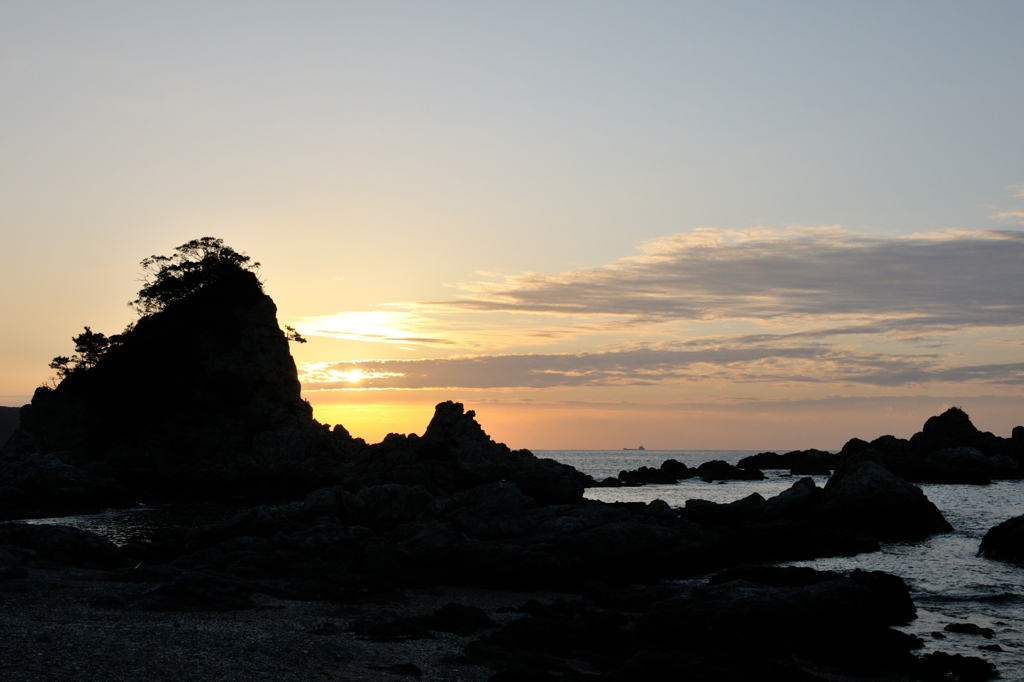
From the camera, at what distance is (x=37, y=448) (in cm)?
9250

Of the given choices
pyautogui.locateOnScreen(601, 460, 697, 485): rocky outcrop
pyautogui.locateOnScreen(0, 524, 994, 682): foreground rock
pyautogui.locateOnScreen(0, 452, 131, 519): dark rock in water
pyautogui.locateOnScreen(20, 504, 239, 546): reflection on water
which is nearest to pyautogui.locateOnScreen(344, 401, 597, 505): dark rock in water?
pyautogui.locateOnScreen(20, 504, 239, 546): reflection on water

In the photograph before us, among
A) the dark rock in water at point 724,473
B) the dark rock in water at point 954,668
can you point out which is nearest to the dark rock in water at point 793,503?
the dark rock in water at point 954,668

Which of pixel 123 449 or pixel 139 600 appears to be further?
pixel 123 449

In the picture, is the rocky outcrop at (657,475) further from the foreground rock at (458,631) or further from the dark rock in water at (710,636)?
the dark rock in water at (710,636)

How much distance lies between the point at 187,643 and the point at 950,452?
108982mm

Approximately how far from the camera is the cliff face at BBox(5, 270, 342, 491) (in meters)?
90.1

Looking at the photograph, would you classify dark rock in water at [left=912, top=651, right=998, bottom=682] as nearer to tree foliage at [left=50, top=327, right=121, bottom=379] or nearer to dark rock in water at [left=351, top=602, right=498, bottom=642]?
dark rock in water at [left=351, top=602, right=498, bottom=642]

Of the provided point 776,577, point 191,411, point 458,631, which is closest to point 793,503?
point 776,577

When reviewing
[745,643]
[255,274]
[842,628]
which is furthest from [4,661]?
[255,274]

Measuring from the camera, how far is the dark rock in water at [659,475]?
115688 mm

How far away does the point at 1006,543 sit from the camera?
4209 centimetres

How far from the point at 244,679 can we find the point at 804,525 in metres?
37.6

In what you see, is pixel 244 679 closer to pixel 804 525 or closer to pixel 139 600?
pixel 139 600

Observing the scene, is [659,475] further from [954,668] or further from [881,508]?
[954,668]
